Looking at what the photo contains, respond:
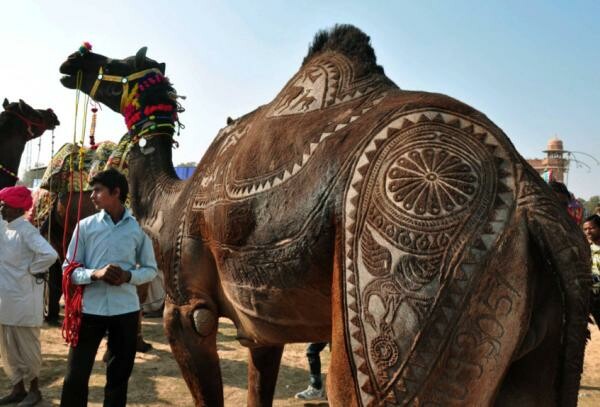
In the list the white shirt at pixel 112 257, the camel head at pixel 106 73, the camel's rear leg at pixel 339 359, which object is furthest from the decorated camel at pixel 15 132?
the camel's rear leg at pixel 339 359

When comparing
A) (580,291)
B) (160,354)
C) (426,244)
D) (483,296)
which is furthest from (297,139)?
(160,354)

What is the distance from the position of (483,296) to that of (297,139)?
1.10 metres

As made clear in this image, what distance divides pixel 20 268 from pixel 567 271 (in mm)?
4481

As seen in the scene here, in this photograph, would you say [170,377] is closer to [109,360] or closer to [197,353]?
[109,360]

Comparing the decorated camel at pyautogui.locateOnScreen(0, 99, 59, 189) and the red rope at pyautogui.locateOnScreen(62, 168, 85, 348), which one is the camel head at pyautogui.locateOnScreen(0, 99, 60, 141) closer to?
the decorated camel at pyautogui.locateOnScreen(0, 99, 59, 189)

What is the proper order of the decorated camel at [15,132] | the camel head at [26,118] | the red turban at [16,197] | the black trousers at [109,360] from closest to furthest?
the black trousers at [109,360]
the red turban at [16,197]
the decorated camel at [15,132]
the camel head at [26,118]

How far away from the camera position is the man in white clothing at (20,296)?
15.2 feet

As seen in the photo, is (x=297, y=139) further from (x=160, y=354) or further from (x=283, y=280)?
(x=160, y=354)

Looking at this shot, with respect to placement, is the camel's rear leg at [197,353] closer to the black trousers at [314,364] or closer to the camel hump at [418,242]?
the camel hump at [418,242]

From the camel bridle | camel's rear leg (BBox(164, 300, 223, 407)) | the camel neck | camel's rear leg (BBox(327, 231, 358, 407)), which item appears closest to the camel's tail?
camel's rear leg (BBox(327, 231, 358, 407))

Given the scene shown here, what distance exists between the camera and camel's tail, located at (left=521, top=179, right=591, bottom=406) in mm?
1704

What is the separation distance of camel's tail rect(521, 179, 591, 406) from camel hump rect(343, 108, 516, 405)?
103mm

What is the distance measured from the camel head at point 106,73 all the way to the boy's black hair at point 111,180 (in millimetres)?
1083

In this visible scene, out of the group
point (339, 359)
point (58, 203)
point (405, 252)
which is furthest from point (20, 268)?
point (405, 252)
